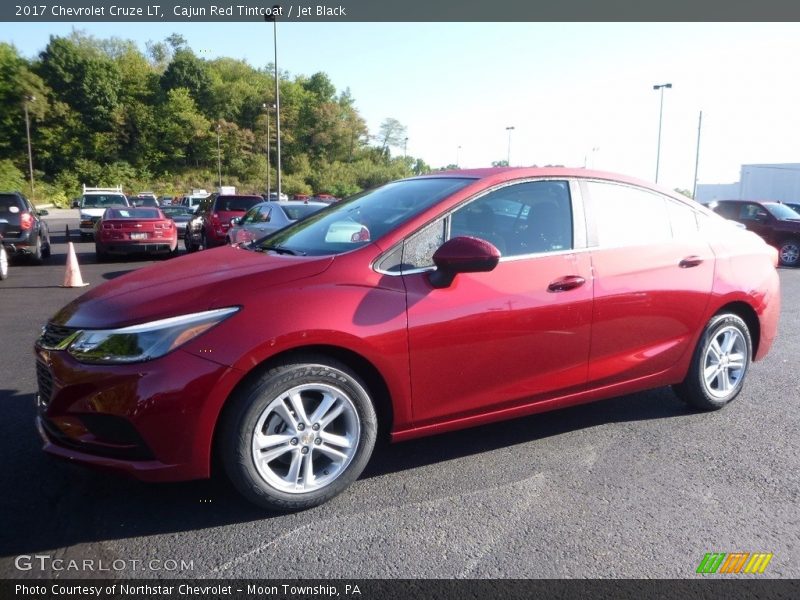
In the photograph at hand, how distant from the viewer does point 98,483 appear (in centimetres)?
326

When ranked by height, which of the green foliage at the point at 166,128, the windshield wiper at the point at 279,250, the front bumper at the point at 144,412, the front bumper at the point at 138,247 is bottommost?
the front bumper at the point at 138,247

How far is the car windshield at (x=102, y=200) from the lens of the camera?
25.8 meters

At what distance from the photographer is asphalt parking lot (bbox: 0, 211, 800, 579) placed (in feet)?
8.53

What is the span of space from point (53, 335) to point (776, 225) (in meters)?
17.3

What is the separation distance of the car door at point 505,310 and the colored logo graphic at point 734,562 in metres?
1.20

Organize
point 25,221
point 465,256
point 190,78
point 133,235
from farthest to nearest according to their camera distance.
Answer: point 190,78 → point 133,235 → point 25,221 → point 465,256

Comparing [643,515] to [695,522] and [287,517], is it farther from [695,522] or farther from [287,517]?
[287,517]

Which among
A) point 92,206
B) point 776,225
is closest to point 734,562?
point 776,225

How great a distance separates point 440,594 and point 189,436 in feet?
4.02

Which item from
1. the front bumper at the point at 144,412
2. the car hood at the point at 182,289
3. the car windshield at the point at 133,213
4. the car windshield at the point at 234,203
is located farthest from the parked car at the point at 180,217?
the front bumper at the point at 144,412

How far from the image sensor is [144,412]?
266cm

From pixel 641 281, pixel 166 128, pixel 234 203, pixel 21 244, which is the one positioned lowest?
pixel 21 244
